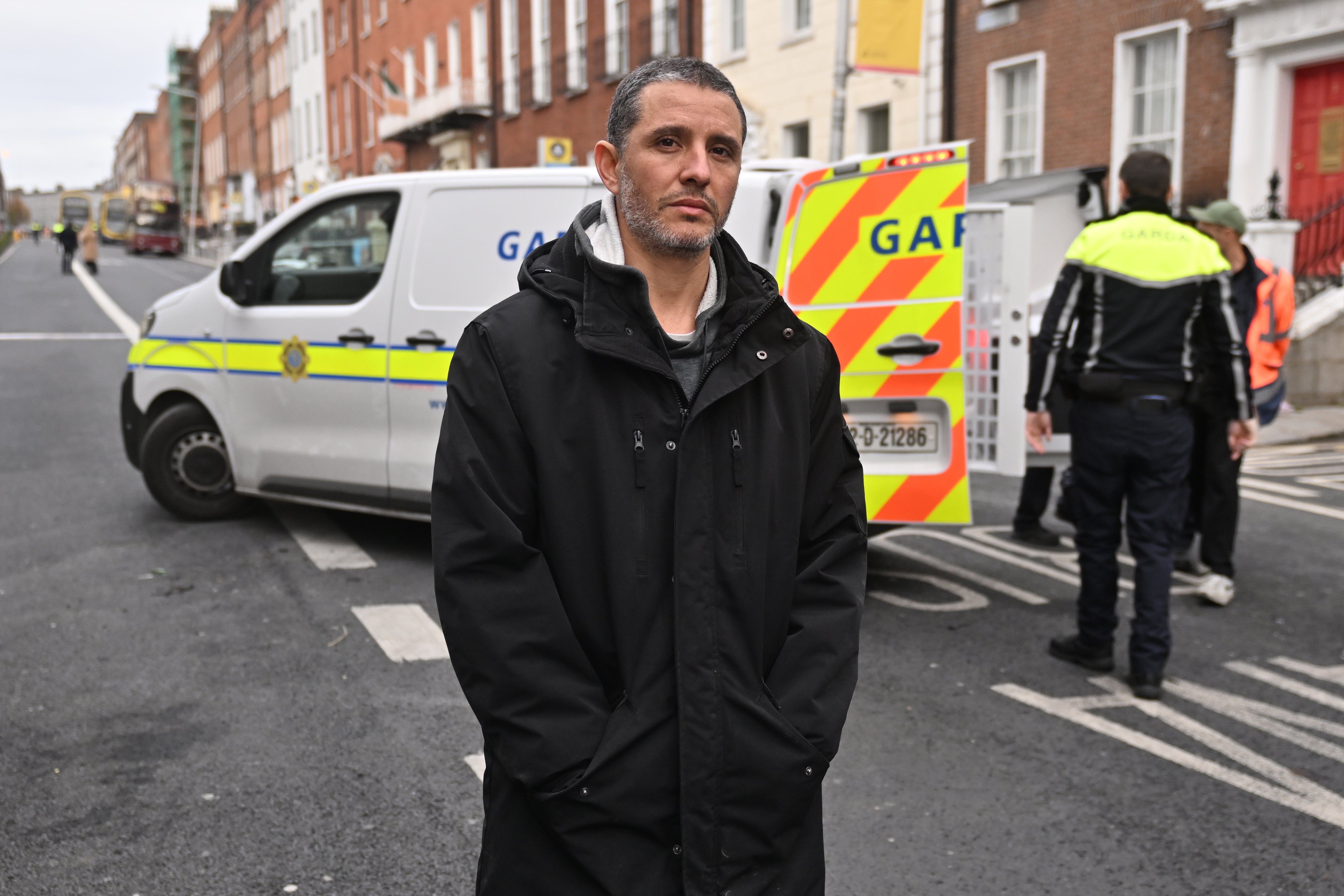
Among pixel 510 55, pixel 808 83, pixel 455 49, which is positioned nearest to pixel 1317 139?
pixel 808 83

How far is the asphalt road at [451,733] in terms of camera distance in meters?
3.45

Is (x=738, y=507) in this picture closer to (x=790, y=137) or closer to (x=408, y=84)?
(x=790, y=137)

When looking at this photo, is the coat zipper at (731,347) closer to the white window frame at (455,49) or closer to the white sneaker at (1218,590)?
the white sneaker at (1218,590)

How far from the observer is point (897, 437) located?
5.80 meters

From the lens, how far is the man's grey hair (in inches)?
78.4

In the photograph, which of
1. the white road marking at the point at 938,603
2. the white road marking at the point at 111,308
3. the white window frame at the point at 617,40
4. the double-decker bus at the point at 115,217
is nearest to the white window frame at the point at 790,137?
the white window frame at the point at 617,40

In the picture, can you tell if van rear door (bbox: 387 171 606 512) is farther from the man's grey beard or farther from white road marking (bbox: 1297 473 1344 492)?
white road marking (bbox: 1297 473 1344 492)

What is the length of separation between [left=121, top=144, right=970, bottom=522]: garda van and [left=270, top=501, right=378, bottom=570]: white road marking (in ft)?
0.67

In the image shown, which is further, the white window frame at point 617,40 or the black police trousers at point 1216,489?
the white window frame at point 617,40

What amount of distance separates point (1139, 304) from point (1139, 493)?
2.38ft

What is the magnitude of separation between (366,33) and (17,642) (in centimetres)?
4518

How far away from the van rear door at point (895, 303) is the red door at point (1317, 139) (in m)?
11.2

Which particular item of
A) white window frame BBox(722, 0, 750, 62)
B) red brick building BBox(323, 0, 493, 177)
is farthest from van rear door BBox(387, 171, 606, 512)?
red brick building BBox(323, 0, 493, 177)

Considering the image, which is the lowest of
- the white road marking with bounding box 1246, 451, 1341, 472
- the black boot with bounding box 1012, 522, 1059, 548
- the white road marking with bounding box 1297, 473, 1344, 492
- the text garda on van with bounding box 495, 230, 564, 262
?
the black boot with bounding box 1012, 522, 1059, 548
